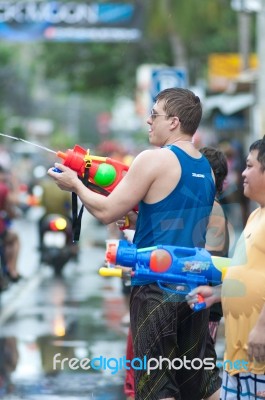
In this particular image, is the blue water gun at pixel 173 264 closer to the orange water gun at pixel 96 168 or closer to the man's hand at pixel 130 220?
the orange water gun at pixel 96 168

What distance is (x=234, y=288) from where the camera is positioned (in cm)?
510

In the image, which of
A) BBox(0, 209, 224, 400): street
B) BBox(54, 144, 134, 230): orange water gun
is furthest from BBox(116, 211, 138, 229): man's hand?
BBox(0, 209, 224, 400): street

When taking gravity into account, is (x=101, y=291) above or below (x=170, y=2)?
below

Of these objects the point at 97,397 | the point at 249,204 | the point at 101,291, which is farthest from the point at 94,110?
the point at 97,397

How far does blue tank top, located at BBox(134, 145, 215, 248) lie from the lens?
18.8 feet

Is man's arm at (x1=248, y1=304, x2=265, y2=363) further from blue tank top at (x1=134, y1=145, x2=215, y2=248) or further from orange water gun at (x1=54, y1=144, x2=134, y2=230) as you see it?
orange water gun at (x1=54, y1=144, x2=134, y2=230)

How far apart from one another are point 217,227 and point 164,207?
1.16m

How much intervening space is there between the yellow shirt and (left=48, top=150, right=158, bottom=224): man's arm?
69cm

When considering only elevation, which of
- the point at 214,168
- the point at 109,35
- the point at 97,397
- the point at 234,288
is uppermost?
the point at 109,35

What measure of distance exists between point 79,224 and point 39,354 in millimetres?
4523

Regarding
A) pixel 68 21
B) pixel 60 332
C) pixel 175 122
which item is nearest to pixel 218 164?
pixel 175 122

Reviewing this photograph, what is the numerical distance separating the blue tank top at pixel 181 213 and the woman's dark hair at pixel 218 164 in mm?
1168

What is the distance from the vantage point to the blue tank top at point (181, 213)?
5.73 meters

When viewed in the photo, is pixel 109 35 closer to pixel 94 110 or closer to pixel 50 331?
pixel 50 331
